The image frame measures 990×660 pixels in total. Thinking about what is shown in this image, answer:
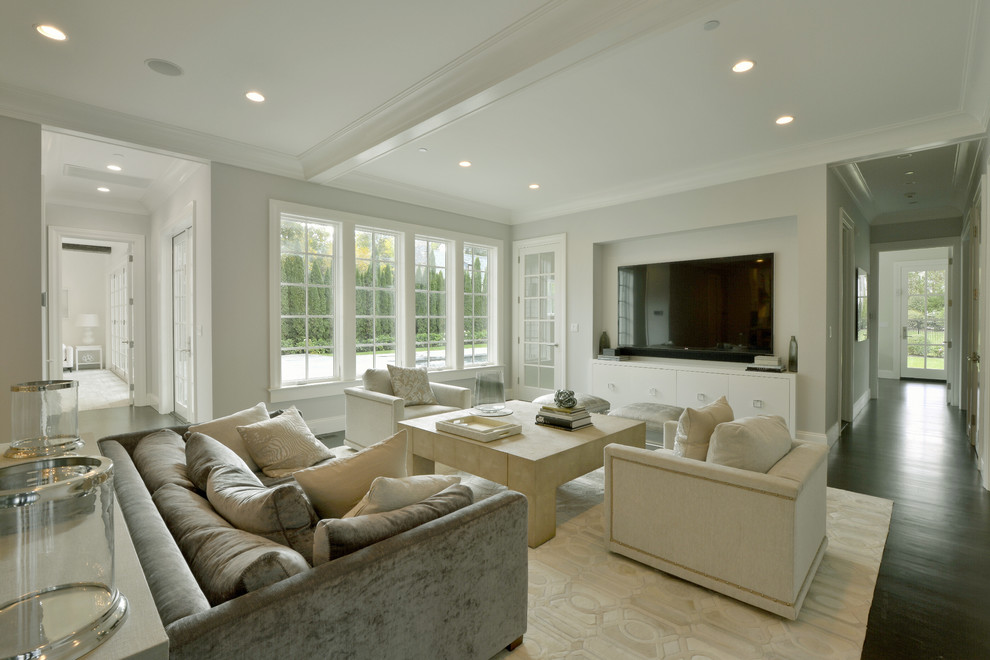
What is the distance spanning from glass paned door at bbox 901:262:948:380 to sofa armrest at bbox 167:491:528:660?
1094 centimetres

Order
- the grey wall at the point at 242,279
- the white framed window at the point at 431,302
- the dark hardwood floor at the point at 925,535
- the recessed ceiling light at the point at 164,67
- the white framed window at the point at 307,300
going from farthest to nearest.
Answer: the white framed window at the point at 431,302
the white framed window at the point at 307,300
the grey wall at the point at 242,279
the recessed ceiling light at the point at 164,67
the dark hardwood floor at the point at 925,535

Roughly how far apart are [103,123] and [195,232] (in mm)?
1072

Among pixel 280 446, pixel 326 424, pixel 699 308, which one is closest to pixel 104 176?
pixel 326 424

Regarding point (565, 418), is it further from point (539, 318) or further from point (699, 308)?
point (539, 318)

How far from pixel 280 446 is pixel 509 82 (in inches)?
93.4

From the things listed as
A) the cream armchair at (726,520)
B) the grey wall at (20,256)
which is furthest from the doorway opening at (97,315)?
the cream armchair at (726,520)

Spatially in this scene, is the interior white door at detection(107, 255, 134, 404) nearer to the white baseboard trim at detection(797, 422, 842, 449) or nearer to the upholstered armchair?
the upholstered armchair

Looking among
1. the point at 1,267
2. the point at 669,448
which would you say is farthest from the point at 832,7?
the point at 1,267

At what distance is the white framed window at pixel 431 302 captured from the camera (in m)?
5.88

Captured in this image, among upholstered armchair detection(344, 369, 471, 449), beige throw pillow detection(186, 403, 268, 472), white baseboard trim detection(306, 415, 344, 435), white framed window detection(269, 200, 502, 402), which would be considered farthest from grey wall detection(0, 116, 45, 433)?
upholstered armchair detection(344, 369, 471, 449)

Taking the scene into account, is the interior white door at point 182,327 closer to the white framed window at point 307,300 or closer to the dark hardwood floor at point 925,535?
the white framed window at point 307,300

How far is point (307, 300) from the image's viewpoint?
485cm

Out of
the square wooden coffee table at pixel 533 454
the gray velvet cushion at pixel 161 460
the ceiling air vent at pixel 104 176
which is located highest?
the ceiling air vent at pixel 104 176

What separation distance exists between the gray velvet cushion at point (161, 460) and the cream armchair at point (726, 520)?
1.85m
